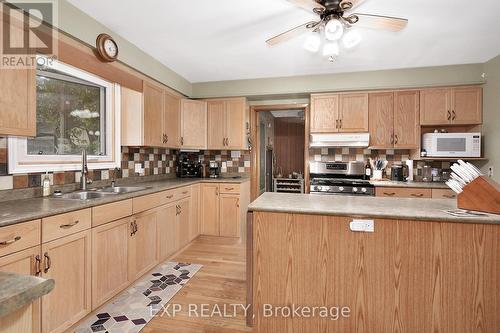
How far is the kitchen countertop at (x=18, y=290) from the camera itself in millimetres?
568

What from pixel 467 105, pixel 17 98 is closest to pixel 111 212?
pixel 17 98

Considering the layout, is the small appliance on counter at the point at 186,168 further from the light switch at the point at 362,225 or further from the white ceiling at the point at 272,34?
the light switch at the point at 362,225

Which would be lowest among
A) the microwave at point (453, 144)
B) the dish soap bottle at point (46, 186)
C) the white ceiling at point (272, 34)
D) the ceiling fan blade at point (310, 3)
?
the dish soap bottle at point (46, 186)

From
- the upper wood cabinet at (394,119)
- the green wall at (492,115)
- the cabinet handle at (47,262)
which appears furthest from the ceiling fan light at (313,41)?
the green wall at (492,115)

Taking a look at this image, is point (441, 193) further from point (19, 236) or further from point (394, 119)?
point (19, 236)

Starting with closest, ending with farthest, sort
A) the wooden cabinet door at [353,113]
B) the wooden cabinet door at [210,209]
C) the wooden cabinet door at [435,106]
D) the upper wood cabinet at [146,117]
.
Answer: the upper wood cabinet at [146,117]
the wooden cabinet door at [435,106]
the wooden cabinet door at [353,113]
the wooden cabinet door at [210,209]

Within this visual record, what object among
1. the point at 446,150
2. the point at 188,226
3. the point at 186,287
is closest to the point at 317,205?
the point at 186,287

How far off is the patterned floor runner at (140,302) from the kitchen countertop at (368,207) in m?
1.25

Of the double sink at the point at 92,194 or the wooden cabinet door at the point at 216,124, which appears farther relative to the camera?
the wooden cabinet door at the point at 216,124

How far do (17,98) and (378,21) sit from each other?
8.36ft

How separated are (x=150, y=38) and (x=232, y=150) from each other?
7.00ft

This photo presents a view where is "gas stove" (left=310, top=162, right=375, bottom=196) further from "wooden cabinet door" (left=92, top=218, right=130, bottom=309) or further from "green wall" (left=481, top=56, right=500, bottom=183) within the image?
"wooden cabinet door" (left=92, top=218, right=130, bottom=309)

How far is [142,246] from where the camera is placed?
→ 8.14 feet

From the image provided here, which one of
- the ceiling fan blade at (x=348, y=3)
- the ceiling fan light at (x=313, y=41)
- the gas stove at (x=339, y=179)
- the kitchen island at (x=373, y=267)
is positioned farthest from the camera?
the gas stove at (x=339, y=179)
